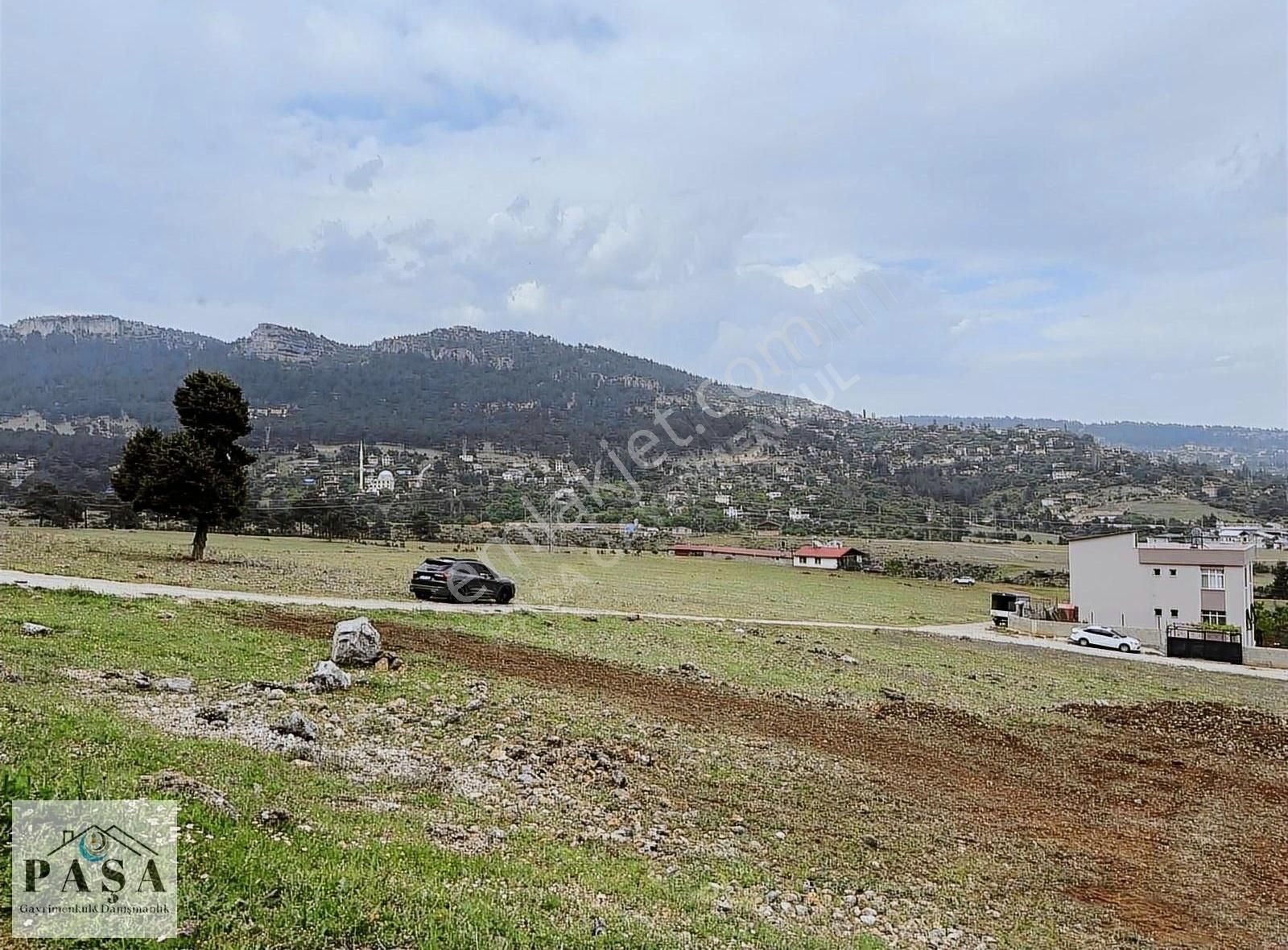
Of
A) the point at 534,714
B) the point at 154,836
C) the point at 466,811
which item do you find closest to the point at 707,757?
the point at 534,714

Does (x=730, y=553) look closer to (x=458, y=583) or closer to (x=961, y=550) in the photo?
(x=961, y=550)

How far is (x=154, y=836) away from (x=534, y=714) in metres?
6.10

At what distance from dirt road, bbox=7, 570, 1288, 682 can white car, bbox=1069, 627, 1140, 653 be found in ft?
2.24

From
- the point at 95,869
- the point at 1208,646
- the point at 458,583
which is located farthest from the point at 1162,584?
the point at 95,869

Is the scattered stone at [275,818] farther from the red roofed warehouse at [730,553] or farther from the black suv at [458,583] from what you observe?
the red roofed warehouse at [730,553]

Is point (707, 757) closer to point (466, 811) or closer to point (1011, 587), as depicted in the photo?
point (466, 811)

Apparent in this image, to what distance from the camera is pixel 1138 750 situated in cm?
1345

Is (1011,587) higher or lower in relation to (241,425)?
lower

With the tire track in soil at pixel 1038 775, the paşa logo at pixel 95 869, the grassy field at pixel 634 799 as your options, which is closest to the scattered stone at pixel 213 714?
the grassy field at pixel 634 799

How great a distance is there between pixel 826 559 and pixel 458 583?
65605 mm

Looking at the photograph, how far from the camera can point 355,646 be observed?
12922 millimetres

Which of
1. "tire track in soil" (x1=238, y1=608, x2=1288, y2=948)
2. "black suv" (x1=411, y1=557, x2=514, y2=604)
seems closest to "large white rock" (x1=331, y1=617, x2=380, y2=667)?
"tire track in soil" (x1=238, y1=608, x2=1288, y2=948)

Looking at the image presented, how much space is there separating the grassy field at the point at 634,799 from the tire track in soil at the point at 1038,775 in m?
0.05

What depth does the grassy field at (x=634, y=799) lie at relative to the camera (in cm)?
540
